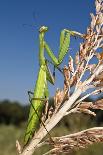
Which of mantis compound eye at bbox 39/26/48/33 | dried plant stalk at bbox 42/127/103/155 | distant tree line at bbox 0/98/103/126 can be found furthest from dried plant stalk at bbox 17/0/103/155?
distant tree line at bbox 0/98/103/126

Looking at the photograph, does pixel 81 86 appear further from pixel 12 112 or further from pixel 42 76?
pixel 12 112

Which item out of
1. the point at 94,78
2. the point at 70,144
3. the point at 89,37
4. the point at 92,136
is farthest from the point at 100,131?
the point at 89,37

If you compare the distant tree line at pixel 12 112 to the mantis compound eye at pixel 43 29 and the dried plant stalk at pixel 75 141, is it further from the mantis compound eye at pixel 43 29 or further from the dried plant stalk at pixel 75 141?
the dried plant stalk at pixel 75 141

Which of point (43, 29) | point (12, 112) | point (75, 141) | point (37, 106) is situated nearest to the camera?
point (75, 141)

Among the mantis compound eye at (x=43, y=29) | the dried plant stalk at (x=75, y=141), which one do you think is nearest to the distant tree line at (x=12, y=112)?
the mantis compound eye at (x=43, y=29)

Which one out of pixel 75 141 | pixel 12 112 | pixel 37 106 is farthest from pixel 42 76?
pixel 12 112

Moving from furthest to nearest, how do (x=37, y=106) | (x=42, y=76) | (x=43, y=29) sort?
(x=43, y=29) → (x=42, y=76) → (x=37, y=106)

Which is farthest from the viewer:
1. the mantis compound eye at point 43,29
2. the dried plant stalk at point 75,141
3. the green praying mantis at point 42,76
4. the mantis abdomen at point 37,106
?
the mantis compound eye at point 43,29

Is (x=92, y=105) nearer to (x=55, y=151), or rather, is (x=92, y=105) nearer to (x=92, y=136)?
(x=92, y=136)
